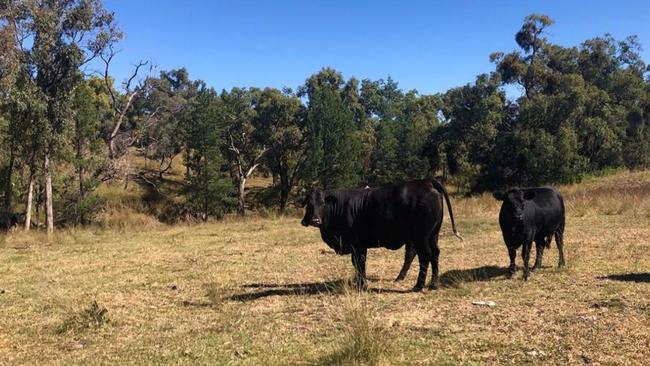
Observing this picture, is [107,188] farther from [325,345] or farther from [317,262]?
[325,345]

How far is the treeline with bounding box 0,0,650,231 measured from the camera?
26.8 metres

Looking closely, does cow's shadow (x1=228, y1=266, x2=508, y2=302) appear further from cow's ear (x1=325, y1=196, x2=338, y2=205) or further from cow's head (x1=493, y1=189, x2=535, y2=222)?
cow's ear (x1=325, y1=196, x2=338, y2=205)

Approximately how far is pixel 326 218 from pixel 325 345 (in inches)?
145

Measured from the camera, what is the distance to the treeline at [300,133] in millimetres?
26766

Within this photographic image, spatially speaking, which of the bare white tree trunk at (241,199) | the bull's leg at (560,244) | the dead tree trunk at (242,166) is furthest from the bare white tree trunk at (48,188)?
the bull's leg at (560,244)

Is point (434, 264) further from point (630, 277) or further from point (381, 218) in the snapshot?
point (630, 277)

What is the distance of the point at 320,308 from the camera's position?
25.0ft

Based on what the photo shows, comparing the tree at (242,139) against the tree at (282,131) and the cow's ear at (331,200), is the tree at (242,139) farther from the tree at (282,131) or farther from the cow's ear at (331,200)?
the cow's ear at (331,200)

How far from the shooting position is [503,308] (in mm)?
7020

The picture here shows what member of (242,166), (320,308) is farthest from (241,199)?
(320,308)

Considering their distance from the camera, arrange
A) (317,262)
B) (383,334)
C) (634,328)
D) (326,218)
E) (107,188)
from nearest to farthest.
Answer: (383,334), (634,328), (326,218), (317,262), (107,188)

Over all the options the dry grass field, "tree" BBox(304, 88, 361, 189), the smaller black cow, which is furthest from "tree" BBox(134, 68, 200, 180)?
the dry grass field

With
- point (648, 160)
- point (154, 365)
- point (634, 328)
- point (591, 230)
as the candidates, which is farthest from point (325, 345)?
point (648, 160)

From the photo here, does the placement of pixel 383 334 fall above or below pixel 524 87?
below
